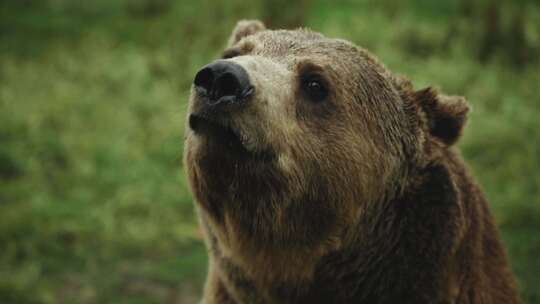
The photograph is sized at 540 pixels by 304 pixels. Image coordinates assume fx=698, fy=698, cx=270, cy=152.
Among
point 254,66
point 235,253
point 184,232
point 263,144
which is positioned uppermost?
point 254,66

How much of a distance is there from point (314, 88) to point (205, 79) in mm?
629

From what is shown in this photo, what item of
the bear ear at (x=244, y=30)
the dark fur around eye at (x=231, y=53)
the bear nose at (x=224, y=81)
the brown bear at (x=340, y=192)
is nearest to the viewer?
the bear nose at (x=224, y=81)

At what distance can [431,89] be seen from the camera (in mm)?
3449

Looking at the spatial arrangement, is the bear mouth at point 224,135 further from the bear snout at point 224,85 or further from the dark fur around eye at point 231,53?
the dark fur around eye at point 231,53

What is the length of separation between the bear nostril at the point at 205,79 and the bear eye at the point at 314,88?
1.85 feet

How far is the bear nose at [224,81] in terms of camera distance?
2.54 meters

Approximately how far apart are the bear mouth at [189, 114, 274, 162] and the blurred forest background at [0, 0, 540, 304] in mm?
910

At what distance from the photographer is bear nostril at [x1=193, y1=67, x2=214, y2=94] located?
2.57 metres

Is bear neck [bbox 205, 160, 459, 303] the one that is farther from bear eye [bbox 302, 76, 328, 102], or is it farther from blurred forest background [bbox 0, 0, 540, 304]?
blurred forest background [bbox 0, 0, 540, 304]

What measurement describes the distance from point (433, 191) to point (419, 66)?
23.3 ft

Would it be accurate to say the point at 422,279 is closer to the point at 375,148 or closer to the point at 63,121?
the point at 375,148

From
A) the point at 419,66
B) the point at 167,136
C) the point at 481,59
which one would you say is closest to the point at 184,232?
the point at 167,136

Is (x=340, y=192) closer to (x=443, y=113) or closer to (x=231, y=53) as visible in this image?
(x=443, y=113)

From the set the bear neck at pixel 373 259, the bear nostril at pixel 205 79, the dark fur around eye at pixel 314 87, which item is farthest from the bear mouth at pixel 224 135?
the bear neck at pixel 373 259
